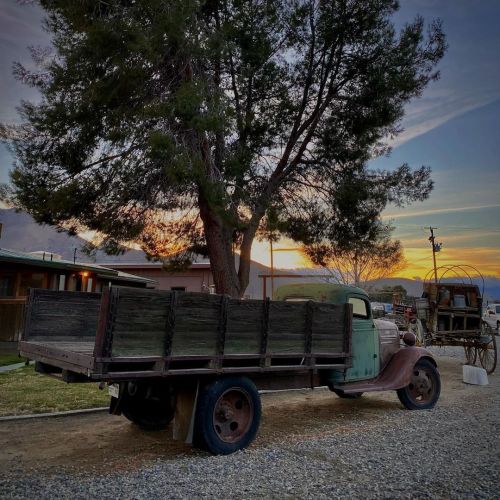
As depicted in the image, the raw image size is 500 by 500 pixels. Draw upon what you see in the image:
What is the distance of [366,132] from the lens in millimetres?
12414

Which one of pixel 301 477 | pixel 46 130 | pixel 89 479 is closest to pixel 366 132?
pixel 46 130

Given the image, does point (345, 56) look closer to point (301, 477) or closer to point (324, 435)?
point (324, 435)

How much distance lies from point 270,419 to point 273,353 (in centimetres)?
189

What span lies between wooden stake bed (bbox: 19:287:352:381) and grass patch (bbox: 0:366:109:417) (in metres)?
1.82

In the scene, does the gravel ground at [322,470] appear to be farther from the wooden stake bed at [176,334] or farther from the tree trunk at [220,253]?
the tree trunk at [220,253]

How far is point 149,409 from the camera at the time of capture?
6488 millimetres

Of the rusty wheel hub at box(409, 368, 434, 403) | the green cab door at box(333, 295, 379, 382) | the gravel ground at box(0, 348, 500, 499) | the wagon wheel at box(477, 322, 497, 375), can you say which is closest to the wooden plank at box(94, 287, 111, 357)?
the gravel ground at box(0, 348, 500, 499)

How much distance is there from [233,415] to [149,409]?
4.89ft

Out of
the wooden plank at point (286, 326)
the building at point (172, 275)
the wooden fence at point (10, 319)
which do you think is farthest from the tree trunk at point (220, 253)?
the building at point (172, 275)

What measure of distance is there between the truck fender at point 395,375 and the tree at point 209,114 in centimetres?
339

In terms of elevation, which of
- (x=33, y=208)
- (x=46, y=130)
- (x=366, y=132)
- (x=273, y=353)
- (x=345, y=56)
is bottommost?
(x=273, y=353)

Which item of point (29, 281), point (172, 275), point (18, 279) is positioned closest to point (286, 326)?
point (18, 279)

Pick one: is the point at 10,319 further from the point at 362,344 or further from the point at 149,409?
the point at 362,344

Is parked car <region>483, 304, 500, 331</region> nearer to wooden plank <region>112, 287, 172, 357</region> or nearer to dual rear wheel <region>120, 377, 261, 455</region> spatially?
dual rear wheel <region>120, 377, 261, 455</region>
